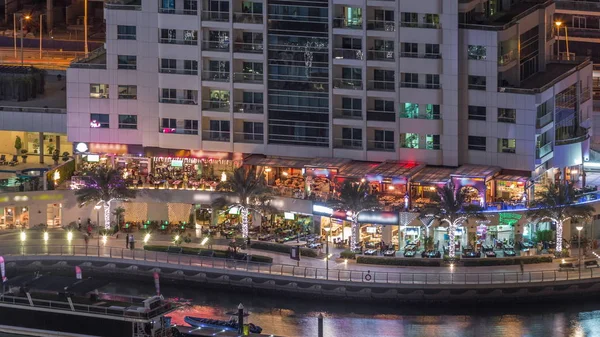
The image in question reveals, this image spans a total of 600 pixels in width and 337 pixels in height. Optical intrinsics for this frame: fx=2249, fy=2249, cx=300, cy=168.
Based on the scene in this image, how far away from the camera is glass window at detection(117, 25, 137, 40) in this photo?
17738cm

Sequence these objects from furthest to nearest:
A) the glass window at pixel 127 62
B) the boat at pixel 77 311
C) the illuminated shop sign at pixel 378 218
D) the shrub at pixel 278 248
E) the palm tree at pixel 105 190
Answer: the glass window at pixel 127 62, the palm tree at pixel 105 190, the illuminated shop sign at pixel 378 218, the shrub at pixel 278 248, the boat at pixel 77 311

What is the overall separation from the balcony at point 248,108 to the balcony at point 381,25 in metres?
11.2

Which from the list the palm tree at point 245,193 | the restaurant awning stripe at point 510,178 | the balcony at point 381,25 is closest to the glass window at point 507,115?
the restaurant awning stripe at point 510,178

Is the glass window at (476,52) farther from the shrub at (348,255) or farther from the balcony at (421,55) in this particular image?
the shrub at (348,255)

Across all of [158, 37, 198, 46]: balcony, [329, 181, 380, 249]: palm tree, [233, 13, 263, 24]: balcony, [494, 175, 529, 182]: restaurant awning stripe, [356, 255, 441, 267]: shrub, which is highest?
[233, 13, 263, 24]: balcony

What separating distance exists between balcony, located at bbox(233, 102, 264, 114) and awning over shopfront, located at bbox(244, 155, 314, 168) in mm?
3816

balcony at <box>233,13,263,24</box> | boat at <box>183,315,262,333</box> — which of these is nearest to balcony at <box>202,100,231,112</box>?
balcony at <box>233,13,263,24</box>

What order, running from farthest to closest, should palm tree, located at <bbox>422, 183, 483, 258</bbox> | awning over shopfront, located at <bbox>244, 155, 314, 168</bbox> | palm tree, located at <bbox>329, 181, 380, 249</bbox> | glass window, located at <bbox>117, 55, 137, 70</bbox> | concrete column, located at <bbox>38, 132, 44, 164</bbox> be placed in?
concrete column, located at <bbox>38, 132, 44, 164</bbox> → glass window, located at <bbox>117, 55, 137, 70</bbox> → awning over shopfront, located at <bbox>244, 155, 314, 168</bbox> → palm tree, located at <bbox>329, 181, 380, 249</bbox> → palm tree, located at <bbox>422, 183, 483, 258</bbox>

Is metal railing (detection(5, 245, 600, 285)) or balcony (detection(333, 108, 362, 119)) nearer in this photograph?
metal railing (detection(5, 245, 600, 285))

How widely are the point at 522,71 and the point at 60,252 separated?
39469 millimetres

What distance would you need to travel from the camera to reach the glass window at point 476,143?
17325 centimetres

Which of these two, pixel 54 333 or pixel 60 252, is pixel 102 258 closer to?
pixel 60 252

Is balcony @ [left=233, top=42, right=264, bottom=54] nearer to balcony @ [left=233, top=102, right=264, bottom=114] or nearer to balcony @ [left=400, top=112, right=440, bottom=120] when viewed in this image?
balcony @ [left=233, top=102, right=264, bottom=114]

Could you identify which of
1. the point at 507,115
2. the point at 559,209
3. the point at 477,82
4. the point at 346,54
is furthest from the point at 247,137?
the point at 559,209
